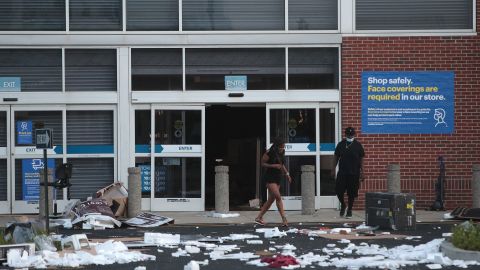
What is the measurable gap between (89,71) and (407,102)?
750 centimetres

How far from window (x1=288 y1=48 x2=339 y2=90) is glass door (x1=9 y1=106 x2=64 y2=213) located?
551 cm

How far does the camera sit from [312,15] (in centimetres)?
2178

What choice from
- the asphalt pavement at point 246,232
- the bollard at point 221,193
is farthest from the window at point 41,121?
the bollard at point 221,193

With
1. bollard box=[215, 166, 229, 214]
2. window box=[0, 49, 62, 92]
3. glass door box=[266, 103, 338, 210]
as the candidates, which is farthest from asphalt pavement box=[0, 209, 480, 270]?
window box=[0, 49, 62, 92]


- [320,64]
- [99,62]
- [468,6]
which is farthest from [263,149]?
[468,6]

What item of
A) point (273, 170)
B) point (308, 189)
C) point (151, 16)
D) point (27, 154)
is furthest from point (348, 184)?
point (27, 154)

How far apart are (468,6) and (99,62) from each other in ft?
29.0

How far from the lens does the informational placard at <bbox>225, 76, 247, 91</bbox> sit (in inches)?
850

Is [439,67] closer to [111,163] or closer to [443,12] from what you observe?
[443,12]

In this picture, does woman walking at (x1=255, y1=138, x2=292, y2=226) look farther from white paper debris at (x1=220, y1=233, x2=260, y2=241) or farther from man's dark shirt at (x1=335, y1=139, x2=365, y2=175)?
man's dark shirt at (x1=335, y1=139, x2=365, y2=175)

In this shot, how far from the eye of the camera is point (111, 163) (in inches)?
850

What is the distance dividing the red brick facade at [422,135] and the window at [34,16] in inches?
265

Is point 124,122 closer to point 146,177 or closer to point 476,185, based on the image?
point 146,177

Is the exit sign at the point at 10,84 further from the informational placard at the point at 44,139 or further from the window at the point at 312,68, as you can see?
the window at the point at 312,68
